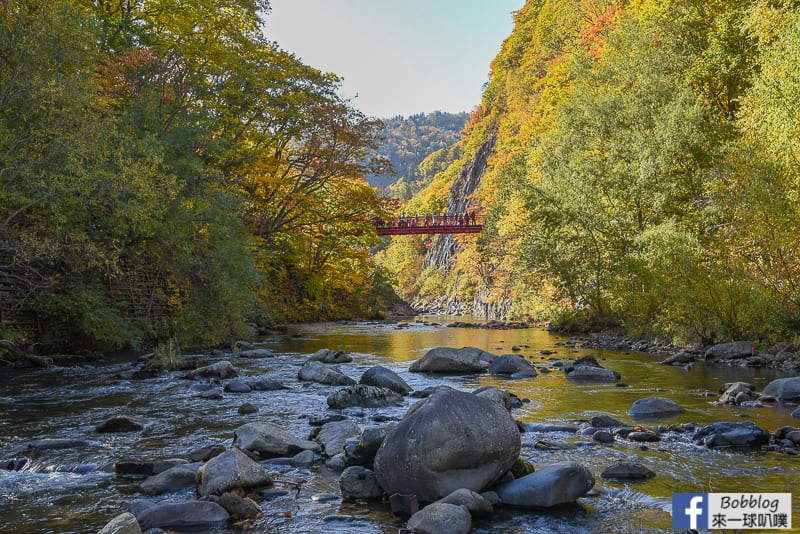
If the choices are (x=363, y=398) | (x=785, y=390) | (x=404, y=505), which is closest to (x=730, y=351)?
(x=785, y=390)

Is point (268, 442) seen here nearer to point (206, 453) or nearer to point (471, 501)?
point (206, 453)

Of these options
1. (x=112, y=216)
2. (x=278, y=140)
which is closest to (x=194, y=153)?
(x=112, y=216)

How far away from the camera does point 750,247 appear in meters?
17.1

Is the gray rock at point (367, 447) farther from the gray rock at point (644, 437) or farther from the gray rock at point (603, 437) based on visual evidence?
the gray rock at point (644, 437)

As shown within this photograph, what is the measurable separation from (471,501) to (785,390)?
24.7 feet

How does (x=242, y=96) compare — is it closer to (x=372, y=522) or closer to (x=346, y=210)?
(x=346, y=210)

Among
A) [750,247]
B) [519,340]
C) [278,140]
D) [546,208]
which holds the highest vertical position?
[278,140]

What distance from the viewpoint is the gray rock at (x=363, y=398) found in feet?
35.4

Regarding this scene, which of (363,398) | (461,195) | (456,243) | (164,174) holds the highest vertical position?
(461,195)

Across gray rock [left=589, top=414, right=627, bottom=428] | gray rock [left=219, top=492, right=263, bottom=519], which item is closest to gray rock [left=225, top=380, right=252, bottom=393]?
gray rock [left=589, top=414, right=627, bottom=428]

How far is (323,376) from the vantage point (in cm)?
1383

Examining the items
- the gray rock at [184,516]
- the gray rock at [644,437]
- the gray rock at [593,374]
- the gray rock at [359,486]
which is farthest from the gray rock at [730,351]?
the gray rock at [184,516]

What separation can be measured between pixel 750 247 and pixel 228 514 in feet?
52.0

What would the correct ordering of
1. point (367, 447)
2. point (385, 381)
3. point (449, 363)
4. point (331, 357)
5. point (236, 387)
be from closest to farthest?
point (367, 447) < point (385, 381) < point (236, 387) < point (449, 363) < point (331, 357)
